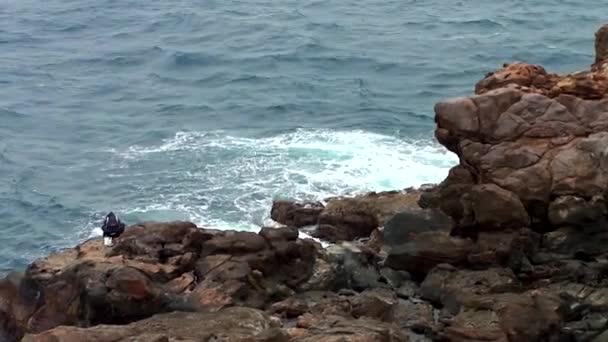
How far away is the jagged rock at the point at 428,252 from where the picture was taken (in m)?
34.1

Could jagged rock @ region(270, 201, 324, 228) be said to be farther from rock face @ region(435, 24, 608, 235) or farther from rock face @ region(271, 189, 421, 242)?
rock face @ region(435, 24, 608, 235)

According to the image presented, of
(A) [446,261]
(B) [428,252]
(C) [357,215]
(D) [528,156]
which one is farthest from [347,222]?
(D) [528,156]

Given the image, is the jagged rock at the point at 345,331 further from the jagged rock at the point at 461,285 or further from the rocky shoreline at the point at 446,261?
the jagged rock at the point at 461,285

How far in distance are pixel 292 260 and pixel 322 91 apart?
113 feet

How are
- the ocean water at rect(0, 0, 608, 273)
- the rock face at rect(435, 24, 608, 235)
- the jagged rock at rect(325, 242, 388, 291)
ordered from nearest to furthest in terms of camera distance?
the rock face at rect(435, 24, 608, 235) → the jagged rock at rect(325, 242, 388, 291) → the ocean water at rect(0, 0, 608, 273)

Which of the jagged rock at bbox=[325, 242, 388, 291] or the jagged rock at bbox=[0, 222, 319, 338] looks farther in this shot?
the jagged rock at bbox=[325, 242, 388, 291]

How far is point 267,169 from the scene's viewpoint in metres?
52.2

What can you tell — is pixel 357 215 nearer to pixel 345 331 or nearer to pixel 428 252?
pixel 428 252

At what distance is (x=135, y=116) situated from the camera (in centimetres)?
6338

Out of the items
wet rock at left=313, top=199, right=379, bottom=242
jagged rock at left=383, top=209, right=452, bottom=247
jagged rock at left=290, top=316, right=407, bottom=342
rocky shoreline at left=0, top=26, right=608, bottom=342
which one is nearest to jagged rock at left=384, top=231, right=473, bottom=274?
rocky shoreline at left=0, top=26, right=608, bottom=342

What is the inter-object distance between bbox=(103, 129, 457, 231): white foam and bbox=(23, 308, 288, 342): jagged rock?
17.4 m

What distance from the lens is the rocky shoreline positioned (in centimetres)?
3028

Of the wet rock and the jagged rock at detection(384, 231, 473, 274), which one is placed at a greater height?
the jagged rock at detection(384, 231, 473, 274)

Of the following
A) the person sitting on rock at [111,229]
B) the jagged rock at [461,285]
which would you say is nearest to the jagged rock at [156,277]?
the person sitting on rock at [111,229]
